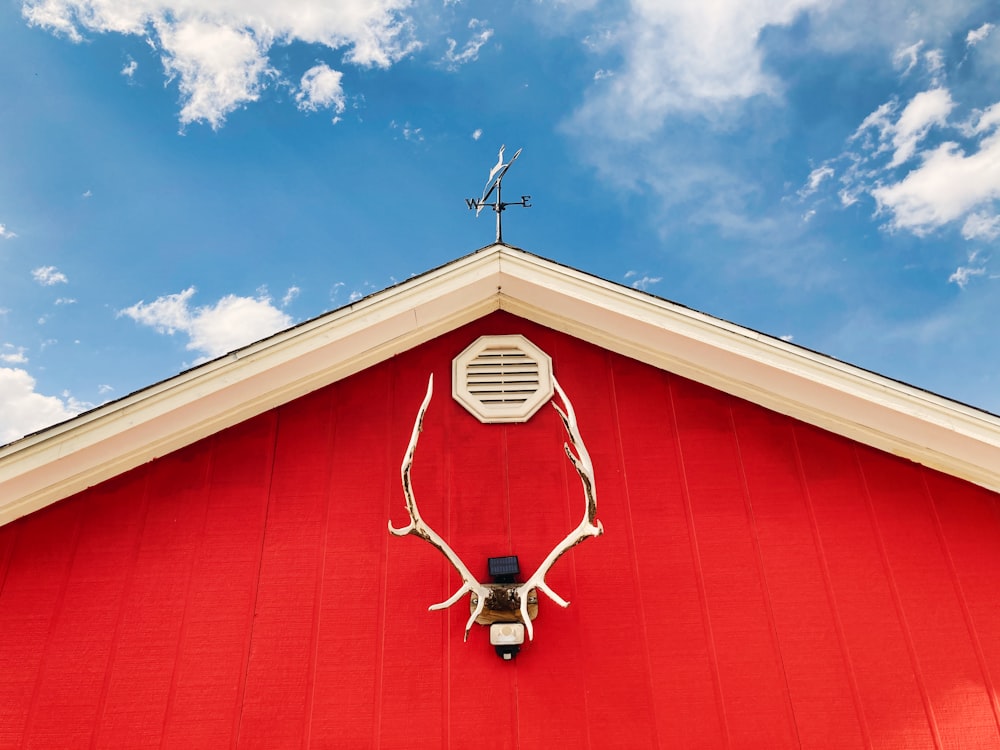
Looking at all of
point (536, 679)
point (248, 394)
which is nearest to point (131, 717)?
point (248, 394)

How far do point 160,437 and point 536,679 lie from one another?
3.02 m

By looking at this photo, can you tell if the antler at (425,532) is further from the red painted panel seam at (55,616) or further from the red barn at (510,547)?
the red painted panel seam at (55,616)

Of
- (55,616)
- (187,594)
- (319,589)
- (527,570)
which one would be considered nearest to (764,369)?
(527,570)

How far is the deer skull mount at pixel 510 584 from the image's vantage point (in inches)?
129

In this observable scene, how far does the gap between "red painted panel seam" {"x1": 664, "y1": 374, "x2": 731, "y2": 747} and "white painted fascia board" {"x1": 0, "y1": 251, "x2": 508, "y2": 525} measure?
1.73 meters

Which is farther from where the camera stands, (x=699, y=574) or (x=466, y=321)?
(x=466, y=321)

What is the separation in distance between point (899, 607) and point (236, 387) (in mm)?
4643

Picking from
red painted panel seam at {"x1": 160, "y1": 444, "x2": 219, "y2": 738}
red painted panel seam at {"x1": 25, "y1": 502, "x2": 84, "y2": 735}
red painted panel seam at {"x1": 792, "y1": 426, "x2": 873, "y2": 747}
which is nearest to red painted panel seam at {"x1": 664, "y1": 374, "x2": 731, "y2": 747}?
red painted panel seam at {"x1": 792, "y1": 426, "x2": 873, "y2": 747}

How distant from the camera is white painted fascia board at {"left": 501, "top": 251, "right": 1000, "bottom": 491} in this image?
13.1 feet

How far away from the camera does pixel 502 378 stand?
4.55 meters

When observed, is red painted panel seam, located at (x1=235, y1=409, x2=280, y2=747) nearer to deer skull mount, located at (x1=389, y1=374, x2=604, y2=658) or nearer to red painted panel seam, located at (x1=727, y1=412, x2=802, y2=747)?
deer skull mount, located at (x1=389, y1=374, x2=604, y2=658)

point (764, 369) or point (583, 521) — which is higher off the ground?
point (764, 369)

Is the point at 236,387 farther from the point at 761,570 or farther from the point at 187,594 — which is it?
the point at 761,570

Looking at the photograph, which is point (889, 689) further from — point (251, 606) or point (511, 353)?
point (251, 606)
